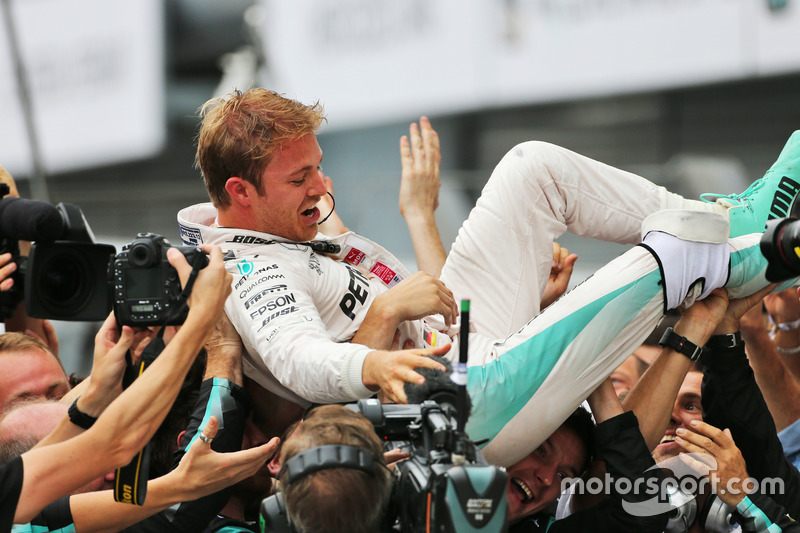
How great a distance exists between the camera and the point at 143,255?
1880mm

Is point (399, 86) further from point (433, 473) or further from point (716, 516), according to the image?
point (433, 473)

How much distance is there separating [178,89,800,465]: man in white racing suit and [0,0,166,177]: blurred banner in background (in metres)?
4.60

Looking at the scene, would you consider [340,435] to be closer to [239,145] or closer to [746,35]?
[239,145]

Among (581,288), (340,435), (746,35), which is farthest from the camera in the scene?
(746,35)

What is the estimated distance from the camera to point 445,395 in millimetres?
1853

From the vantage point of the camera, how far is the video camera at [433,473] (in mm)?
1601

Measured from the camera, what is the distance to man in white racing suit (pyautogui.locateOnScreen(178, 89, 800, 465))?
7.58ft

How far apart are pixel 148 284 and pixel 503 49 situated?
4514 mm

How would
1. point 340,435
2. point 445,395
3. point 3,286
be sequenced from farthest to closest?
point 3,286 < point 445,395 < point 340,435

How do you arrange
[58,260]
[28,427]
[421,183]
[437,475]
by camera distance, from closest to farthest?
[437,475], [28,427], [58,260], [421,183]

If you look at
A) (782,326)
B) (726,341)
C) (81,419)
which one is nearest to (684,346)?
(726,341)

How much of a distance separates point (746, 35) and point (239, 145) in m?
3.94

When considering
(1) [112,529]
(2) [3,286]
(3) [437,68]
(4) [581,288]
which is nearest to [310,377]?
(1) [112,529]

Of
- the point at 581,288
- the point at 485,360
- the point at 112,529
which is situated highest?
the point at 581,288
